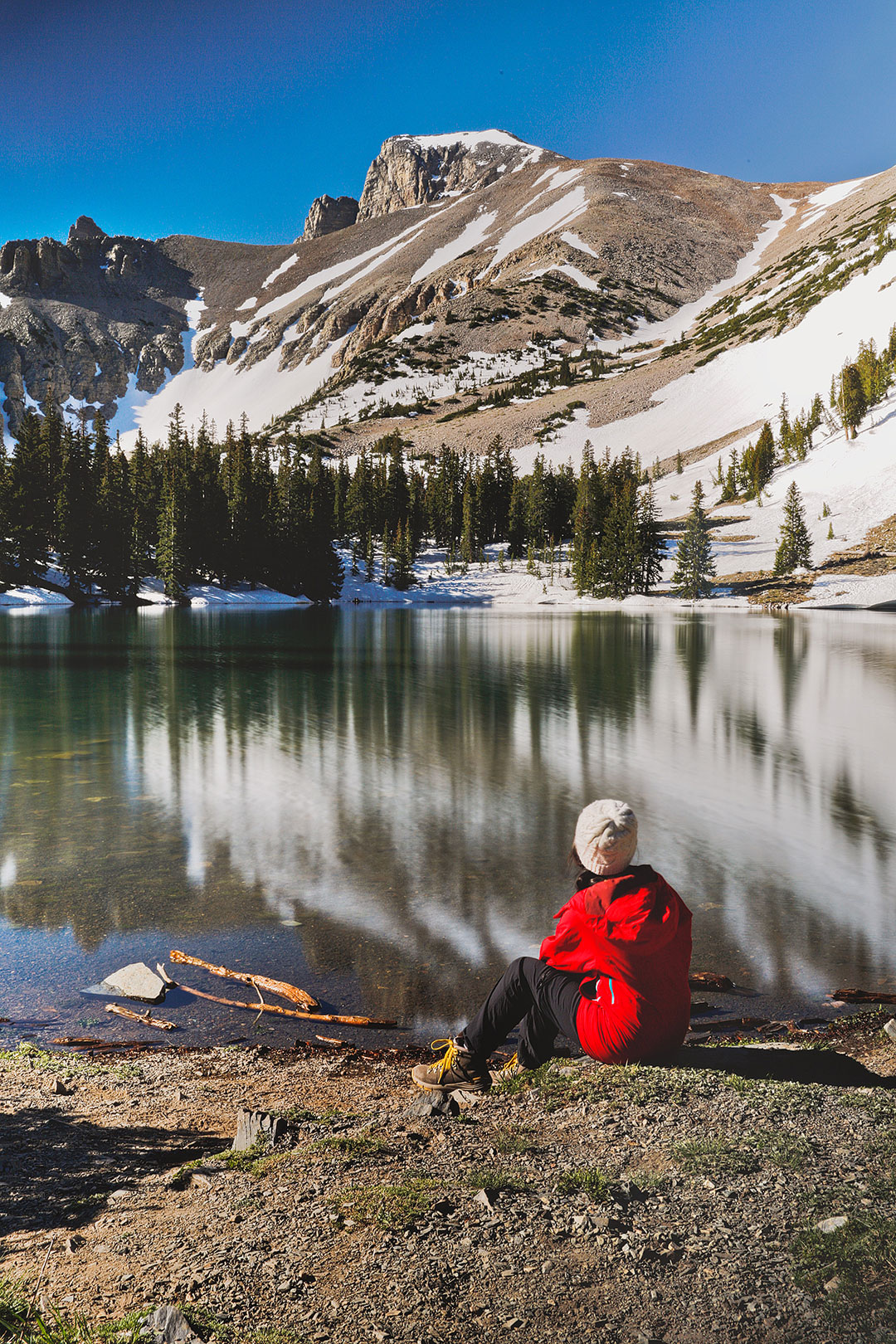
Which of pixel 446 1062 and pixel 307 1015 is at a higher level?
pixel 446 1062

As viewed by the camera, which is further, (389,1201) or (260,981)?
(260,981)

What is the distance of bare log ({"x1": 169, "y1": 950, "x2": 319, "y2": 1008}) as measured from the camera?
23.0 feet

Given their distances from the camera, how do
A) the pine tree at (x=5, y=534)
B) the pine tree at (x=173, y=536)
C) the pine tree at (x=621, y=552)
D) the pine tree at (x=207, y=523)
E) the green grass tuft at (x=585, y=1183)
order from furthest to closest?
the pine tree at (x=621, y=552)
the pine tree at (x=207, y=523)
the pine tree at (x=173, y=536)
the pine tree at (x=5, y=534)
the green grass tuft at (x=585, y=1183)

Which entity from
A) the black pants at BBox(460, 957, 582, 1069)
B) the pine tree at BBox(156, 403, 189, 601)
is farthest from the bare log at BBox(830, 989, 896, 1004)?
the pine tree at BBox(156, 403, 189, 601)

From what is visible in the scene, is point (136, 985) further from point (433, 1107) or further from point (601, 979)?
point (601, 979)

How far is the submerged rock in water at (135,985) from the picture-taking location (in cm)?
715

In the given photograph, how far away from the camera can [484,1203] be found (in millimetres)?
3770

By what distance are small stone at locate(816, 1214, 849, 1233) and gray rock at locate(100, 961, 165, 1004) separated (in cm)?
550

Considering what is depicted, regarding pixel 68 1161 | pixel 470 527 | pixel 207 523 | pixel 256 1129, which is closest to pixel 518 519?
pixel 470 527

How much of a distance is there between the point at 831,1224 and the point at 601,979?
173cm

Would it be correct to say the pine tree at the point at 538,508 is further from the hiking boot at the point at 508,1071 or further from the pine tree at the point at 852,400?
the hiking boot at the point at 508,1071

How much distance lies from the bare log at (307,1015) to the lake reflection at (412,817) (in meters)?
0.18

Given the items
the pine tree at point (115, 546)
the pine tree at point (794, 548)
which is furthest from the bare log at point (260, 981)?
the pine tree at point (794, 548)

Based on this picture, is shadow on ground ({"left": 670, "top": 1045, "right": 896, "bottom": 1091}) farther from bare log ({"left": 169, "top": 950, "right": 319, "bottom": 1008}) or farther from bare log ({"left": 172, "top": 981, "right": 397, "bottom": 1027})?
bare log ({"left": 169, "top": 950, "right": 319, "bottom": 1008})
